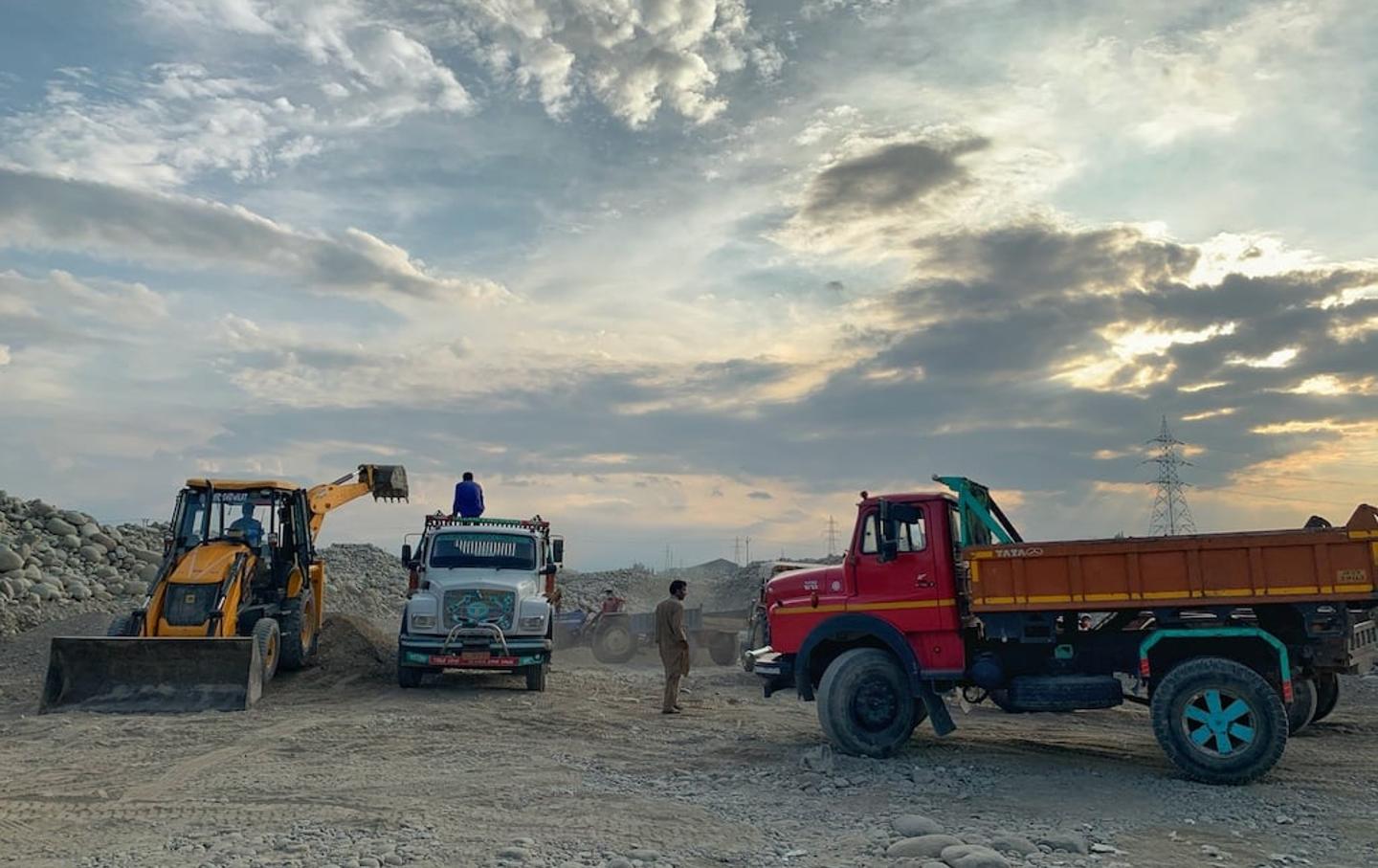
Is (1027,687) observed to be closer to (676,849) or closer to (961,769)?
(961,769)

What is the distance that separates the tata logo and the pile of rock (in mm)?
20257

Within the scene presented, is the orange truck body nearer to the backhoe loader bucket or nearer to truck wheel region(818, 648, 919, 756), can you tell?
truck wheel region(818, 648, 919, 756)

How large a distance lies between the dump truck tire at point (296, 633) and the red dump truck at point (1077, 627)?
8.44 m

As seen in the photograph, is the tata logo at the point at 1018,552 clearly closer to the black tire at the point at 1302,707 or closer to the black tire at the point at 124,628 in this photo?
the black tire at the point at 1302,707

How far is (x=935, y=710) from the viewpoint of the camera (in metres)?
10.8

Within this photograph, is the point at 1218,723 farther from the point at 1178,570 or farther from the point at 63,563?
the point at 63,563

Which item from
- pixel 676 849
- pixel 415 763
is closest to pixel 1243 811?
pixel 676 849

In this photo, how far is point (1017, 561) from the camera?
10.3 meters

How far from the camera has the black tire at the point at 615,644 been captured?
23719mm

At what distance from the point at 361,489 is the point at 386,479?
577 millimetres

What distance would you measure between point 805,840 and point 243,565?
10818 mm

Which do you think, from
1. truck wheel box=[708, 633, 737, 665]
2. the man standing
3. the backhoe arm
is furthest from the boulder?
the man standing

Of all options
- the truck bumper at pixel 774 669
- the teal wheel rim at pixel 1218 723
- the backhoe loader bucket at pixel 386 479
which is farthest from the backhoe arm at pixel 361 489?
the teal wheel rim at pixel 1218 723

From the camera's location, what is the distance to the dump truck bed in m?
9.29
